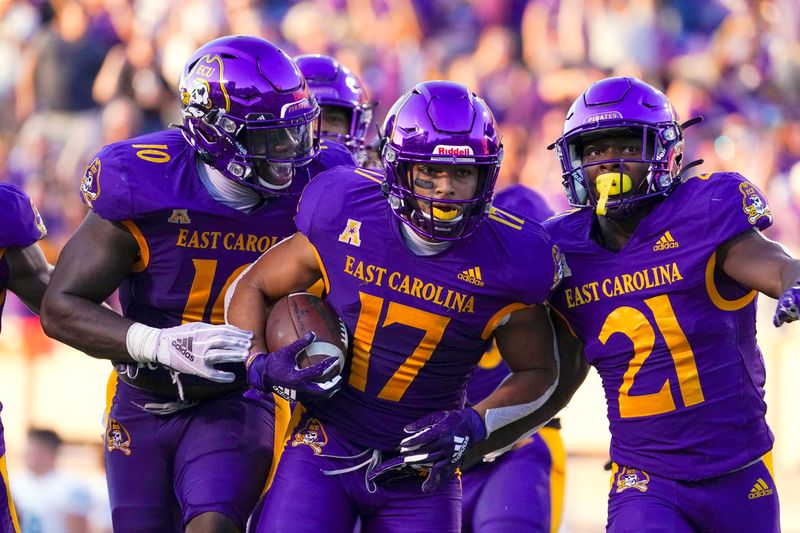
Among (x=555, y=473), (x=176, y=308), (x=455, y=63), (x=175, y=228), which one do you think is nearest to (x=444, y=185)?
(x=175, y=228)

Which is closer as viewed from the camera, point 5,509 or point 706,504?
point 706,504

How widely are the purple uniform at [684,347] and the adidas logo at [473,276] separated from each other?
455 mm

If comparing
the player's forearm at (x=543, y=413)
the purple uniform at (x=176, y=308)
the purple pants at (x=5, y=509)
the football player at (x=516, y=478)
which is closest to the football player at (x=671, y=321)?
the player's forearm at (x=543, y=413)

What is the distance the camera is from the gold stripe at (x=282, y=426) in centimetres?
427

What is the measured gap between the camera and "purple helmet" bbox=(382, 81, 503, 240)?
400 centimetres

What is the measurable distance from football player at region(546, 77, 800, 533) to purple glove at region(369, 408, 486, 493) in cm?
52

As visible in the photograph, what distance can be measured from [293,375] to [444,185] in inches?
29.0

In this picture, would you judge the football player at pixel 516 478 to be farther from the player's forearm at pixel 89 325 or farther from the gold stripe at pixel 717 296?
the player's forearm at pixel 89 325

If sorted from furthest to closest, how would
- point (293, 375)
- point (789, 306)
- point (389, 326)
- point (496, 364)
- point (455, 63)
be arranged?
point (455, 63), point (496, 364), point (389, 326), point (293, 375), point (789, 306)

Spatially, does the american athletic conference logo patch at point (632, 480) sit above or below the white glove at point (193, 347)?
below

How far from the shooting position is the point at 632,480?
13.8ft

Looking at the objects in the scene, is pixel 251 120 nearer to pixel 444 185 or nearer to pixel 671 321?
pixel 444 185

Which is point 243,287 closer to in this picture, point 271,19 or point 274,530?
point 274,530

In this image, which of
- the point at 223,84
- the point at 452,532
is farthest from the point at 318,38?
the point at 452,532
